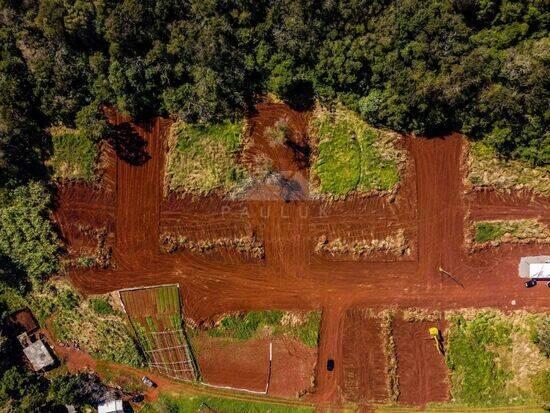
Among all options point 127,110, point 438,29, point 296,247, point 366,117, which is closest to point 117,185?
point 127,110

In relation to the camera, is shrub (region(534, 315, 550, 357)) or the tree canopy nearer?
the tree canopy

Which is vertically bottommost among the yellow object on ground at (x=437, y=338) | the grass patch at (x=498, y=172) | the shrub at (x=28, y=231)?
the yellow object on ground at (x=437, y=338)

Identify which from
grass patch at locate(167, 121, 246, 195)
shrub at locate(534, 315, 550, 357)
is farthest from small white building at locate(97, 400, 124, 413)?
shrub at locate(534, 315, 550, 357)

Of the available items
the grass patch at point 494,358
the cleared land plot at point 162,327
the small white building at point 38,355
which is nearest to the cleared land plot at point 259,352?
the cleared land plot at point 162,327

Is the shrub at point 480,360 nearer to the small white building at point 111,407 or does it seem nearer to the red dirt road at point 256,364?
the red dirt road at point 256,364

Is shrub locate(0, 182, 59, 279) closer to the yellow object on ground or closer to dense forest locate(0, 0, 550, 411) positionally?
dense forest locate(0, 0, 550, 411)

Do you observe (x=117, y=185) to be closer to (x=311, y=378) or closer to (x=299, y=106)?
(x=299, y=106)
